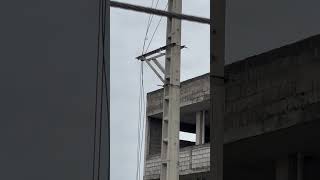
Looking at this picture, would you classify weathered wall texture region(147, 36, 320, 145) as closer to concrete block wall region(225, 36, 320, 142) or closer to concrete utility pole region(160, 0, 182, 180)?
concrete block wall region(225, 36, 320, 142)

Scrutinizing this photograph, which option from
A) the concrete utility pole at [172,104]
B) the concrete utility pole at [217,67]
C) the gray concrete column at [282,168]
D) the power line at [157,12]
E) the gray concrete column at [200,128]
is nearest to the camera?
the concrete utility pole at [217,67]

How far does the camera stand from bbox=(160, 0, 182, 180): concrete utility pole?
24688mm

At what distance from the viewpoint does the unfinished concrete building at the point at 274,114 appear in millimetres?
5258

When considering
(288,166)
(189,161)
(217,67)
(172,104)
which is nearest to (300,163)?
(288,166)

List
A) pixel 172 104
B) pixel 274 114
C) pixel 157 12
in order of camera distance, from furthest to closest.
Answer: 1. pixel 172 104
2. pixel 157 12
3. pixel 274 114

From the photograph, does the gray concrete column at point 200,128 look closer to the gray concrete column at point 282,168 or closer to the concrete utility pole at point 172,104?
the concrete utility pole at point 172,104

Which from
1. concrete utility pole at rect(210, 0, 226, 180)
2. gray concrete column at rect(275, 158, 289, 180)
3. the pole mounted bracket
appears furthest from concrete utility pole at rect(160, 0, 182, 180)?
concrete utility pole at rect(210, 0, 226, 180)

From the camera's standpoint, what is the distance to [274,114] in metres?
6.00

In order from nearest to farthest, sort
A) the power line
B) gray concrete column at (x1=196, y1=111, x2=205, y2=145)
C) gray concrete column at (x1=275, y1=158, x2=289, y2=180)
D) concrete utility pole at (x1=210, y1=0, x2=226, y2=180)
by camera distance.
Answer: concrete utility pole at (x1=210, y1=0, x2=226, y2=180), gray concrete column at (x1=275, y1=158, x2=289, y2=180), the power line, gray concrete column at (x1=196, y1=111, x2=205, y2=145)

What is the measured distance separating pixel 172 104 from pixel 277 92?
1913cm

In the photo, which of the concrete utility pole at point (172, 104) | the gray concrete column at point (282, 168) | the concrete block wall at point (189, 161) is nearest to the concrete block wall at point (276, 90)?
the gray concrete column at point (282, 168)

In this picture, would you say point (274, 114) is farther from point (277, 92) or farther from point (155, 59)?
point (155, 59)
